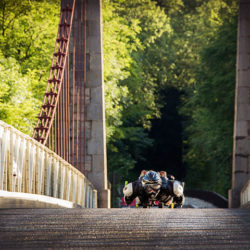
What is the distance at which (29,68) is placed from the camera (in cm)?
3203

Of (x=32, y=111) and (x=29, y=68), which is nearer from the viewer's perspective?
(x=32, y=111)

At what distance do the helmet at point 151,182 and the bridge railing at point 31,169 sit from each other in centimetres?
187

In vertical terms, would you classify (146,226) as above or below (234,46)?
below

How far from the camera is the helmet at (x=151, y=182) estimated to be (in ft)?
54.7

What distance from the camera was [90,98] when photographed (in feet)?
85.2

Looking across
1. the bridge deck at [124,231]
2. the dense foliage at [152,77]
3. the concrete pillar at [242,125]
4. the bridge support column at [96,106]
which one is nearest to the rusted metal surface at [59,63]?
the bridge support column at [96,106]

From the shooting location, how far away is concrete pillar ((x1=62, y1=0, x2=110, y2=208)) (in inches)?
1014

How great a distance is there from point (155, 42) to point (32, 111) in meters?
29.4

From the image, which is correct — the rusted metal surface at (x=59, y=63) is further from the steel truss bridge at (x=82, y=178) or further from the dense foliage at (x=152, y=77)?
the dense foliage at (x=152, y=77)

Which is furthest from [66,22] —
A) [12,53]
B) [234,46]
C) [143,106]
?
[143,106]

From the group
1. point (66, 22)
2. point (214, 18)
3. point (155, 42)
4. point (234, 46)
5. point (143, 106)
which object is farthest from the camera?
point (155, 42)

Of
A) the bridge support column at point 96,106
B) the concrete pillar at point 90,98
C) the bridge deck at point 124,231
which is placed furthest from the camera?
the bridge support column at point 96,106

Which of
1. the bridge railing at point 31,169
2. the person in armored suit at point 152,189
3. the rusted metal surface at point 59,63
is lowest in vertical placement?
the person in armored suit at point 152,189

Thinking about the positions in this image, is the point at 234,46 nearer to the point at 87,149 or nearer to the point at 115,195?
the point at 115,195
